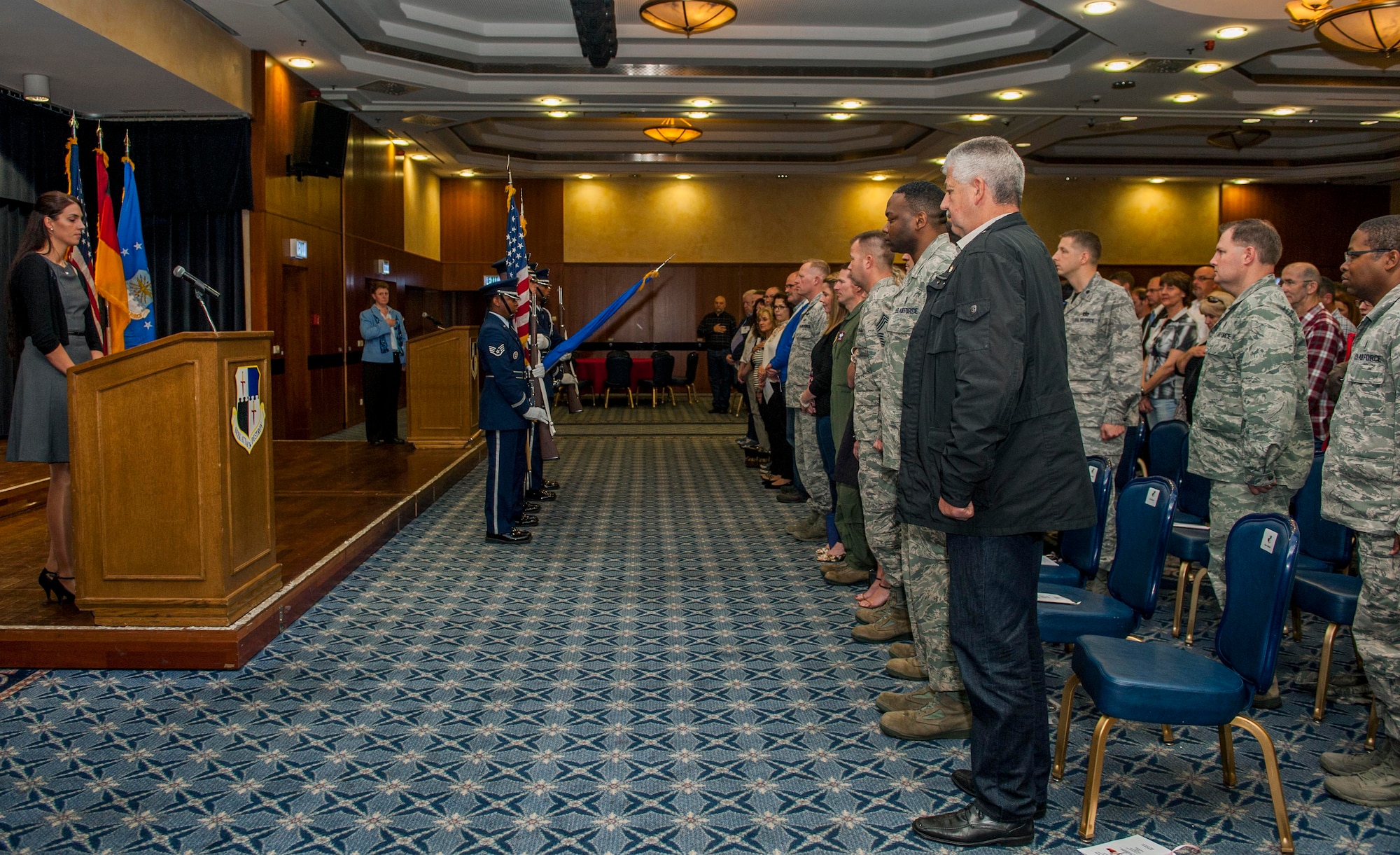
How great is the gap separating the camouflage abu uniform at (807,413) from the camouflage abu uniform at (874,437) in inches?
59.3

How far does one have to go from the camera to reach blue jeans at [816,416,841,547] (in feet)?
16.7

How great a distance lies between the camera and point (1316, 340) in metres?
4.97

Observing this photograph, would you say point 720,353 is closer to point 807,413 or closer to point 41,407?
point 807,413

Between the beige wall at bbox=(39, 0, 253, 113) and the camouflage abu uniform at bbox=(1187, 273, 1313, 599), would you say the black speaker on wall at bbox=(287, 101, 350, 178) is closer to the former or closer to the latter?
the beige wall at bbox=(39, 0, 253, 113)

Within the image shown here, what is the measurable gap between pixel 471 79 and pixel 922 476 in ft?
32.1

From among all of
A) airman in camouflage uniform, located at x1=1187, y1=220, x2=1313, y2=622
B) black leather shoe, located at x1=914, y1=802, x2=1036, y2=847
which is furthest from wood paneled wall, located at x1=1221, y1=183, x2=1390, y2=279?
black leather shoe, located at x1=914, y1=802, x2=1036, y2=847

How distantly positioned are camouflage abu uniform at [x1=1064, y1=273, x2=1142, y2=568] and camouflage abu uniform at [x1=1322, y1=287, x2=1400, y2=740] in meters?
1.65

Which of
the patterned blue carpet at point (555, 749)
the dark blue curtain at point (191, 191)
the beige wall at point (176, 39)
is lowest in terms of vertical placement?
the patterned blue carpet at point (555, 749)

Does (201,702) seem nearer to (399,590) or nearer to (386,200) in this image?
(399,590)

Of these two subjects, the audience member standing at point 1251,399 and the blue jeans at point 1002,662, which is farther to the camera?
the audience member standing at point 1251,399

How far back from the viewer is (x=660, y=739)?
2.99 metres

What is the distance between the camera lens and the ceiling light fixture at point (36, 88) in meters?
7.97

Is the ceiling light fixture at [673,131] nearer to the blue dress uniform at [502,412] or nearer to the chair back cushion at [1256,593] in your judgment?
the blue dress uniform at [502,412]

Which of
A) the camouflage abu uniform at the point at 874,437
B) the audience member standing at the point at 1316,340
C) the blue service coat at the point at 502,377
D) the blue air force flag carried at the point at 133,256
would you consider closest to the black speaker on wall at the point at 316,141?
the blue air force flag carried at the point at 133,256
